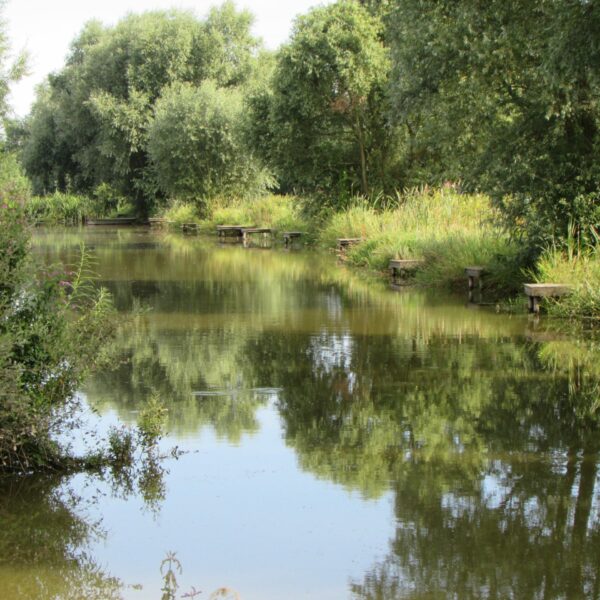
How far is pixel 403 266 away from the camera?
22266 mm

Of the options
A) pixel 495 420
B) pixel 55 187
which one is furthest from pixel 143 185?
pixel 495 420

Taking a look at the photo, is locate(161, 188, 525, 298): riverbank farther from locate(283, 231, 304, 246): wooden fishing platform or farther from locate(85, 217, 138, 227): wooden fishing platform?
locate(85, 217, 138, 227): wooden fishing platform

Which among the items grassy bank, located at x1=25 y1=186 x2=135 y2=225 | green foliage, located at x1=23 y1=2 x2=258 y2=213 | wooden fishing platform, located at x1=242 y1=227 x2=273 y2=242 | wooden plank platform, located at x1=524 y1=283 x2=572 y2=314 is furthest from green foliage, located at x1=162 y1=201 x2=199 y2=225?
wooden plank platform, located at x1=524 y1=283 x2=572 y2=314

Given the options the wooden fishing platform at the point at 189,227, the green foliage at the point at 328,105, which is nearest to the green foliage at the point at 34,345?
the green foliage at the point at 328,105

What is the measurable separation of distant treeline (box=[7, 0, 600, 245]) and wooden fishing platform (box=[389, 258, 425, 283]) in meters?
1.89

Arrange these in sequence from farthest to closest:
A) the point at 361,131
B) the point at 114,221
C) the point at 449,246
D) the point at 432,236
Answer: the point at 114,221 < the point at 361,131 < the point at 432,236 < the point at 449,246

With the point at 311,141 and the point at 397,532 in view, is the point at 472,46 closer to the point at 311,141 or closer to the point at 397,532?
the point at 397,532

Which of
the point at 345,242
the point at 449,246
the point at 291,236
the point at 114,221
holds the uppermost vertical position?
the point at 449,246

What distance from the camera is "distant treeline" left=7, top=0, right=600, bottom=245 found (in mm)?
16734

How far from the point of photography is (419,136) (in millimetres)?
25641

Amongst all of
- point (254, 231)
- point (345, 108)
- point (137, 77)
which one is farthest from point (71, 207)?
point (345, 108)

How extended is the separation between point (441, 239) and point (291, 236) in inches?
600

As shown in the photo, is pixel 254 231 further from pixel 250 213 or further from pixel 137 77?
pixel 137 77

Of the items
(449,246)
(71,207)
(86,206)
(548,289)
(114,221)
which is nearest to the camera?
(548,289)
